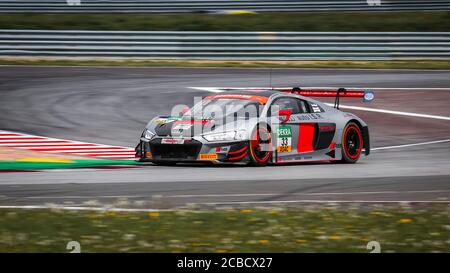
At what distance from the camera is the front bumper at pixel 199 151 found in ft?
42.5

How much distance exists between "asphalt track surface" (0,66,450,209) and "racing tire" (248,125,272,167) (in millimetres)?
206

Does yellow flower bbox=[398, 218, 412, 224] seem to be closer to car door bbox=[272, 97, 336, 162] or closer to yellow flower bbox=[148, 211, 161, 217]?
yellow flower bbox=[148, 211, 161, 217]

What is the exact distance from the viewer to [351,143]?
48.3 ft

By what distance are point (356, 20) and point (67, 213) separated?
968 inches

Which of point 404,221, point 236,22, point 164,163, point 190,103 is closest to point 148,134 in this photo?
point 164,163

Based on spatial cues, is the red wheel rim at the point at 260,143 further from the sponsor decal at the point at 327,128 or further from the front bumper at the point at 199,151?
the sponsor decal at the point at 327,128

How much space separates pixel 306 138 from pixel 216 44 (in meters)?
13.6

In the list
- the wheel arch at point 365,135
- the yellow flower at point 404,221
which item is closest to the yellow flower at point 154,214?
the yellow flower at point 404,221

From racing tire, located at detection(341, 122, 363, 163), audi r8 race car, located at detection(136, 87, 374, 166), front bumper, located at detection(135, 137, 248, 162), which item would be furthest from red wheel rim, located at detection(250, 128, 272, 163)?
racing tire, located at detection(341, 122, 363, 163)

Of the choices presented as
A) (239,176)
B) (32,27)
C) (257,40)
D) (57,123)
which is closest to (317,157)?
(239,176)

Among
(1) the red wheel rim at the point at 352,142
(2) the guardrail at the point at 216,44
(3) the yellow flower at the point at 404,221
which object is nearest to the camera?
(3) the yellow flower at the point at 404,221

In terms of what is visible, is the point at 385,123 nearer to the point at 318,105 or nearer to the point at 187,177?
the point at 318,105

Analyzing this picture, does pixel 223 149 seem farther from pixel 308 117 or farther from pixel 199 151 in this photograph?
pixel 308 117

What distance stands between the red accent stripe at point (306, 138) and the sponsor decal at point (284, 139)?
0.84 feet
